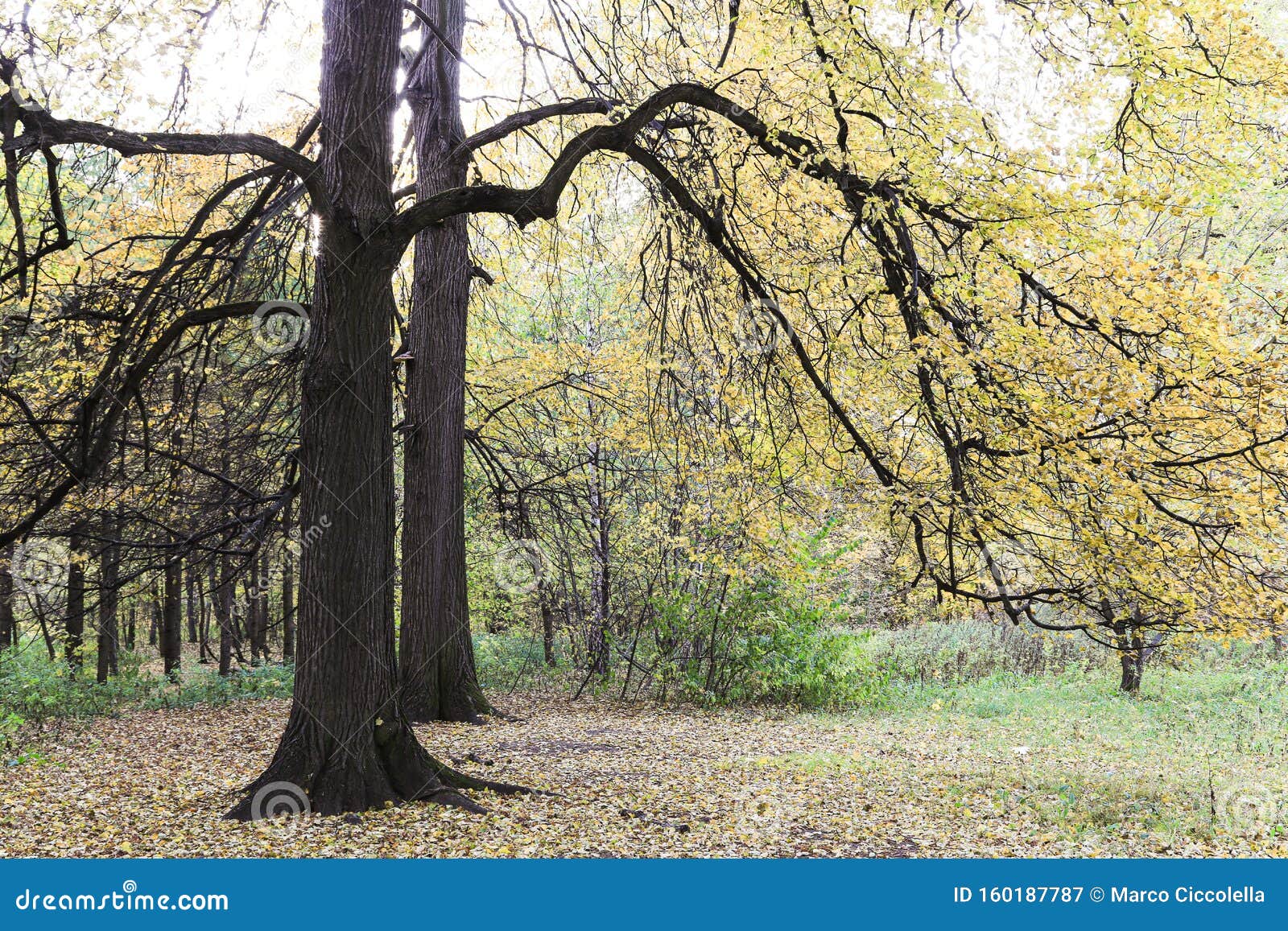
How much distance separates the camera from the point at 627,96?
5.61 meters

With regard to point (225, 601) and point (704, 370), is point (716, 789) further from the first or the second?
point (225, 601)

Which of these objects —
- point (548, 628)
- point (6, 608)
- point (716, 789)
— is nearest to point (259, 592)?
point (548, 628)

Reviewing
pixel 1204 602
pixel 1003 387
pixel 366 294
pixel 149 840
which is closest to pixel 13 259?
pixel 366 294

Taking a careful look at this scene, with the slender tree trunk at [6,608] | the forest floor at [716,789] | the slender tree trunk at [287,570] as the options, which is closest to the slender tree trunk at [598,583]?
the forest floor at [716,789]

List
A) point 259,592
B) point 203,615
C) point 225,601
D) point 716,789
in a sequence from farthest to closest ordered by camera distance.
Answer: point 203,615
point 225,601
point 259,592
point 716,789

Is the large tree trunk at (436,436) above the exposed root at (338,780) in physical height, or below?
above

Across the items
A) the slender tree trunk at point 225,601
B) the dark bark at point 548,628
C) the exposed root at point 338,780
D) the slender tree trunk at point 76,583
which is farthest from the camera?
the dark bark at point 548,628

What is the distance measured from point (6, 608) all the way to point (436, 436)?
11.1 metres

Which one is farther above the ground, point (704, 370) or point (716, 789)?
point (704, 370)

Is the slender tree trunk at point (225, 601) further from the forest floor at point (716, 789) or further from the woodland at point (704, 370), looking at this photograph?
the forest floor at point (716, 789)

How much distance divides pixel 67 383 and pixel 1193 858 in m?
8.85

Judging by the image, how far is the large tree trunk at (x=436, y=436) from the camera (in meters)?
8.91

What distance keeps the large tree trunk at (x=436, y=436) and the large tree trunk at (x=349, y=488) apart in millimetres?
3313

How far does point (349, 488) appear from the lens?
5.20m
